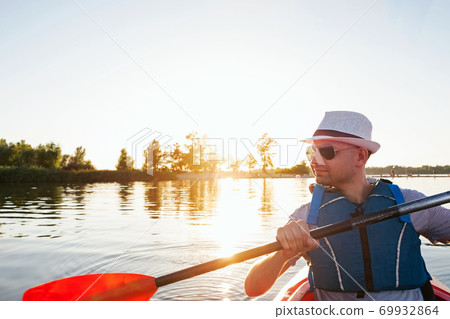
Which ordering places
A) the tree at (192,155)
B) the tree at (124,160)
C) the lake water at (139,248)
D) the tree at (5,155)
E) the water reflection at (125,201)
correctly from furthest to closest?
the tree at (124,160) → the tree at (5,155) → the tree at (192,155) → the water reflection at (125,201) → the lake water at (139,248)

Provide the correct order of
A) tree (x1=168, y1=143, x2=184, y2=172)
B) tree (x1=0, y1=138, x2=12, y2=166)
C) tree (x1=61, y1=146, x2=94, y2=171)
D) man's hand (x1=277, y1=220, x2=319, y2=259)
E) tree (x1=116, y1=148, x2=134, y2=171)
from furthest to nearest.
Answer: tree (x1=116, y1=148, x2=134, y2=171)
tree (x1=61, y1=146, x2=94, y2=171)
tree (x1=0, y1=138, x2=12, y2=166)
tree (x1=168, y1=143, x2=184, y2=172)
man's hand (x1=277, y1=220, x2=319, y2=259)

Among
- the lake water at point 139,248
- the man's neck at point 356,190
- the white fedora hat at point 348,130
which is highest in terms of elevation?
the white fedora hat at point 348,130

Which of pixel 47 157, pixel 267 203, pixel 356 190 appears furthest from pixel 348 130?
pixel 47 157

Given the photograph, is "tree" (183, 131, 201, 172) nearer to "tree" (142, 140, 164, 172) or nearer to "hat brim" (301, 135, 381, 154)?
"tree" (142, 140, 164, 172)

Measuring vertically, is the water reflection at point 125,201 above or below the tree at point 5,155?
below

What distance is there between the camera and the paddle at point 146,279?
2.38 m

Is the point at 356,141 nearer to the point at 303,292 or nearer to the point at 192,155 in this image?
the point at 303,292

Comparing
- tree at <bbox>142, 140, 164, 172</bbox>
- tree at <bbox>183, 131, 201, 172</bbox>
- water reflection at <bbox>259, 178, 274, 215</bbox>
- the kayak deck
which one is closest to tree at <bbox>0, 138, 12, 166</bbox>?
tree at <bbox>142, 140, 164, 172</bbox>

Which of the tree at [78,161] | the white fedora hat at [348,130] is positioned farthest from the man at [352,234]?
the tree at [78,161]

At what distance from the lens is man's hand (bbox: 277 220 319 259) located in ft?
7.53

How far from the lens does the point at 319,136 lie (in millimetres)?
2559

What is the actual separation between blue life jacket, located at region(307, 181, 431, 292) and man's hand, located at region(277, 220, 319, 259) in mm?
223

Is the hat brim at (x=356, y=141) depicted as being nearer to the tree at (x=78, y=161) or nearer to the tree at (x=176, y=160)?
the tree at (x=176, y=160)
